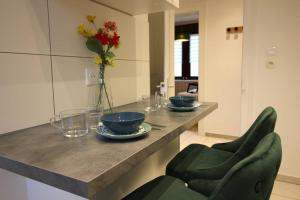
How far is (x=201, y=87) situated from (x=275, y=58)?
1.76 metres

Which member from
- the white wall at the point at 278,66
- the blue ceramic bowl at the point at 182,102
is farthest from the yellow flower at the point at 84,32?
the white wall at the point at 278,66

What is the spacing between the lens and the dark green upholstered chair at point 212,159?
1060 millimetres

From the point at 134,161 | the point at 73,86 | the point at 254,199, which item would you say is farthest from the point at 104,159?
the point at 73,86

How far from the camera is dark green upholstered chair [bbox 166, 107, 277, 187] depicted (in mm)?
1060

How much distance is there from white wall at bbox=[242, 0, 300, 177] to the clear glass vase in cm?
157

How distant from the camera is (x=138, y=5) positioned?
1438 mm

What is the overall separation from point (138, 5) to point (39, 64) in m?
0.75

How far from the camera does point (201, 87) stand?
392 cm

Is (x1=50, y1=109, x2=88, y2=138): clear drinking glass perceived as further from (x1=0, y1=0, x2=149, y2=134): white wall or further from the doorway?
the doorway

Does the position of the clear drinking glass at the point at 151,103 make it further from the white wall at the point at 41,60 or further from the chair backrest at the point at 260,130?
the chair backrest at the point at 260,130

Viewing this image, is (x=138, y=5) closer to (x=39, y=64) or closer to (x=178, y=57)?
(x=39, y=64)

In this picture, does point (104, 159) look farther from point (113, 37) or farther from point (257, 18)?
point (257, 18)

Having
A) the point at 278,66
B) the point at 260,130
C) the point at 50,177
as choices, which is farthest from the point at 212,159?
the point at 278,66

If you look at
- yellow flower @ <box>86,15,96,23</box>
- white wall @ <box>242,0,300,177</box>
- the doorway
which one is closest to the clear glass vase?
yellow flower @ <box>86,15,96,23</box>
